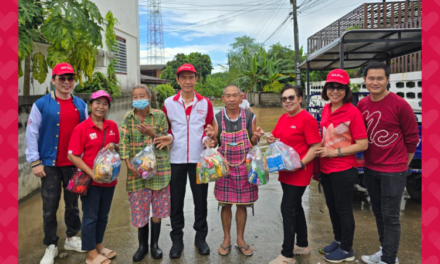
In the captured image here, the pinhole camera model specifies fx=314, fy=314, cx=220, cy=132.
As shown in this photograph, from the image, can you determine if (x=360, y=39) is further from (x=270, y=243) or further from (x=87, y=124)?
(x=87, y=124)

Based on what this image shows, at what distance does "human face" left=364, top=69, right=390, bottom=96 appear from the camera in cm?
278

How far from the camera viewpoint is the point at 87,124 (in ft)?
9.98

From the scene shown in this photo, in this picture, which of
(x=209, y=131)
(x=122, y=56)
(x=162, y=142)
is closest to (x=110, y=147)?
(x=162, y=142)

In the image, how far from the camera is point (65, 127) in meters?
3.23

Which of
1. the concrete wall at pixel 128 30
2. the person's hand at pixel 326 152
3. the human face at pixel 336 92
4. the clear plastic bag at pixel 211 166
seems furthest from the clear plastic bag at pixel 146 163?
the concrete wall at pixel 128 30

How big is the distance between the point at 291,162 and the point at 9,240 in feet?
9.22

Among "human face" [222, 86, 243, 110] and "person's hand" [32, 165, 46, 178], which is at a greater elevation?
"human face" [222, 86, 243, 110]

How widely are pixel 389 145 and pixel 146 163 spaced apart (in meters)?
2.21

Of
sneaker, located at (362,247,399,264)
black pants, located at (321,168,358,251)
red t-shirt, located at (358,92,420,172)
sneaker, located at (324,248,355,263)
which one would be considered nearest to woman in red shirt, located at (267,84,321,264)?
black pants, located at (321,168,358,251)

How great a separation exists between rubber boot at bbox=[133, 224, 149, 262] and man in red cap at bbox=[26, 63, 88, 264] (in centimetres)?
86

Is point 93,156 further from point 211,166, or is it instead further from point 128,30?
point 128,30

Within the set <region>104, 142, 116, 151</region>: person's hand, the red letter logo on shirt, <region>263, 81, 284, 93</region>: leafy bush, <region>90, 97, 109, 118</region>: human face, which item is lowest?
<region>104, 142, 116, 151</region>: person's hand

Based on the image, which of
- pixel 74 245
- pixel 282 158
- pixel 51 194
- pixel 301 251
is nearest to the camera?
pixel 282 158

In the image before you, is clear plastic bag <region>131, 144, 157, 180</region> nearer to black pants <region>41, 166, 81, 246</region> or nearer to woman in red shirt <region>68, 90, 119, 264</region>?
woman in red shirt <region>68, 90, 119, 264</region>
